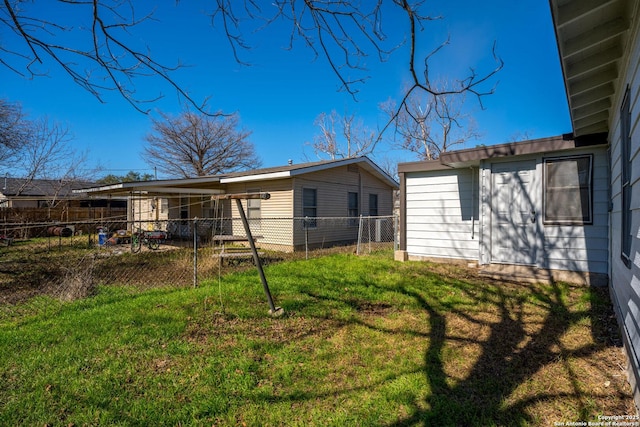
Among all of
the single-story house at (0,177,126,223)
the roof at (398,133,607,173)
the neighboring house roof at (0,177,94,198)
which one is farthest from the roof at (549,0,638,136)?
the neighboring house roof at (0,177,94,198)

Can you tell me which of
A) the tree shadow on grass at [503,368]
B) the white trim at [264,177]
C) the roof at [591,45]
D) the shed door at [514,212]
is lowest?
the tree shadow on grass at [503,368]

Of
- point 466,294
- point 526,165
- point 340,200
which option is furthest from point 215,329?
point 340,200

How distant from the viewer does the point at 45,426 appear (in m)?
2.19

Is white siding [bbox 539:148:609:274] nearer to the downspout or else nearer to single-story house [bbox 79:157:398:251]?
the downspout

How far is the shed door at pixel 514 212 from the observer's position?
6223 millimetres

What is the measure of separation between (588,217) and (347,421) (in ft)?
18.9

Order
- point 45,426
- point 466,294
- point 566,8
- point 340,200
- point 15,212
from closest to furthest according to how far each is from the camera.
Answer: point 45,426
point 566,8
point 466,294
point 340,200
point 15,212

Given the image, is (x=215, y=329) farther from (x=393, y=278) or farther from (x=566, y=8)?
(x=566, y=8)

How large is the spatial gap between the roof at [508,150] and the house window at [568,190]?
0.89 ft

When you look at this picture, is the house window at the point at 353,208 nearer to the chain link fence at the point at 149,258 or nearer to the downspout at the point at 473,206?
the chain link fence at the point at 149,258

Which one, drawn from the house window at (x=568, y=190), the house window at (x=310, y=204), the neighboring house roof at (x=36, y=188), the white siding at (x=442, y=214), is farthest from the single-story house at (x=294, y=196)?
the neighboring house roof at (x=36, y=188)

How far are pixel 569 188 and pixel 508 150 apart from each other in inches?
48.2

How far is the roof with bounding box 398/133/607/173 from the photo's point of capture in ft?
A: 18.2

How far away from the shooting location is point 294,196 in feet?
38.1
